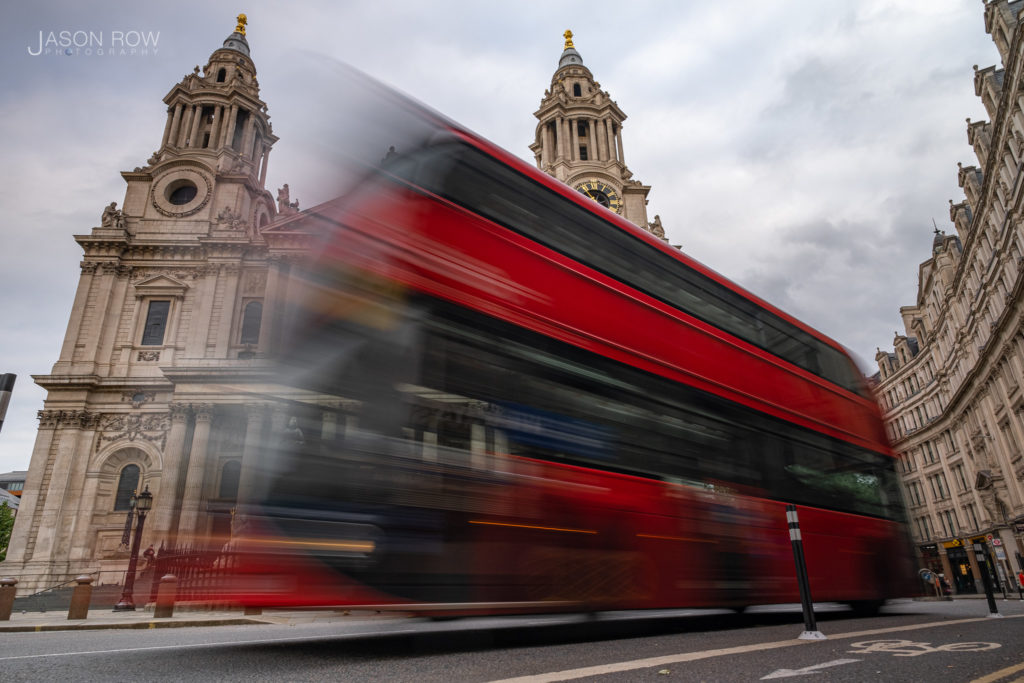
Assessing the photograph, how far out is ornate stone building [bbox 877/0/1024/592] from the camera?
23.2 m

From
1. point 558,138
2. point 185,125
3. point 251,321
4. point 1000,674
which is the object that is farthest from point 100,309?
point 1000,674

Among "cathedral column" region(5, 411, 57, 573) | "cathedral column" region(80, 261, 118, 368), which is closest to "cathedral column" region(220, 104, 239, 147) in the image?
"cathedral column" region(80, 261, 118, 368)

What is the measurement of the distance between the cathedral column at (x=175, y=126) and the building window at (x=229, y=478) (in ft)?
69.6

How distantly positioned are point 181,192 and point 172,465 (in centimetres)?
1628

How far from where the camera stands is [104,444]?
85.6 ft

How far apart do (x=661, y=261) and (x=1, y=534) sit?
219 feet

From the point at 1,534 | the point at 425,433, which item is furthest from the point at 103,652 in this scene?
the point at 1,534

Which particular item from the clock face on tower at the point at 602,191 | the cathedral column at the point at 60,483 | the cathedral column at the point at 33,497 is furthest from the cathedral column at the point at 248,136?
the clock face on tower at the point at 602,191

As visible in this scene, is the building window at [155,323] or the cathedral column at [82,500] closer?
the cathedral column at [82,500]

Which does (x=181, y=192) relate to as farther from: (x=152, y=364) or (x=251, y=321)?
(x=152, y=364)

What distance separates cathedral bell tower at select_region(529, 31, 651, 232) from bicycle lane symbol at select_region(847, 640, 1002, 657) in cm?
3385

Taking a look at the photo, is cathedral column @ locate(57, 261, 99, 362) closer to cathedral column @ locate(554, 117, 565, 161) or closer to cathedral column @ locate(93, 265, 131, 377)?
cathedral column @ locate(93, 265, 131, 377)

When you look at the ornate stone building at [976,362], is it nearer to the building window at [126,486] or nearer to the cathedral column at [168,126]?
the building window at [126,486]

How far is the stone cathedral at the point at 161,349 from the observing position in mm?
23953
